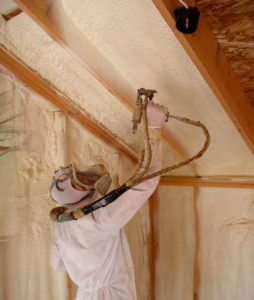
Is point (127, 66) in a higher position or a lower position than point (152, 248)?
higher

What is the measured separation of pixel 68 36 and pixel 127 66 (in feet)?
1.05

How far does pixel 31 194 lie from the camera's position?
1.72 meters

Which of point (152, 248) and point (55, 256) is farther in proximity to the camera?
point (152, 248)

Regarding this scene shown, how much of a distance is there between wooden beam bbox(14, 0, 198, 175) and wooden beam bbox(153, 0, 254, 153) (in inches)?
20.9

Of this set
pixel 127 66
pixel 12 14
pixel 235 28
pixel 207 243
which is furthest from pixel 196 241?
pixel 12 14

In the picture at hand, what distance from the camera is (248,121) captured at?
1.38 metres

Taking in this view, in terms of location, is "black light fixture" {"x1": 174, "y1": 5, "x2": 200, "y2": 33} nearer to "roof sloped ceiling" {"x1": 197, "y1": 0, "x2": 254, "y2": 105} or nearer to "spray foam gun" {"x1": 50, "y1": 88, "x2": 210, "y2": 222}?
"roof sloped ceiling" {"x1": 197, "y1": 0, "x2": 254, "y2": 105}

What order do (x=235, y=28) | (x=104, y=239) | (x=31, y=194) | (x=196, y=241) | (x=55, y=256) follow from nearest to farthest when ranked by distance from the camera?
(x=235, y=28) → (x=104, y=239) → (x=55, y=256) → (x=31, y=194) → (x=196, y=241)

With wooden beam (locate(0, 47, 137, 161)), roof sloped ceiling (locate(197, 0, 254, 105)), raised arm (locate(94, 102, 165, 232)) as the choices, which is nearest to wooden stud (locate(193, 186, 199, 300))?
wooden beam (locate(0, 47, 137, 161))

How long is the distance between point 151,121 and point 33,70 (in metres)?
0.81

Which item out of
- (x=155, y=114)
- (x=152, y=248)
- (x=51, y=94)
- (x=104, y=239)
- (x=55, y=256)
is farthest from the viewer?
(x=152, y=248)

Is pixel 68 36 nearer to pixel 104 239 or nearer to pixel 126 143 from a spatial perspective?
pixel 104 239

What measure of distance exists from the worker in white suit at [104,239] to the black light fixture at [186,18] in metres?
0.36

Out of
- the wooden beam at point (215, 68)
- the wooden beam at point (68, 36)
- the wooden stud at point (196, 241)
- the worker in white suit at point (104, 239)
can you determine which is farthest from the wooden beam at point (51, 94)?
the wooden beam at point (215, 68)
